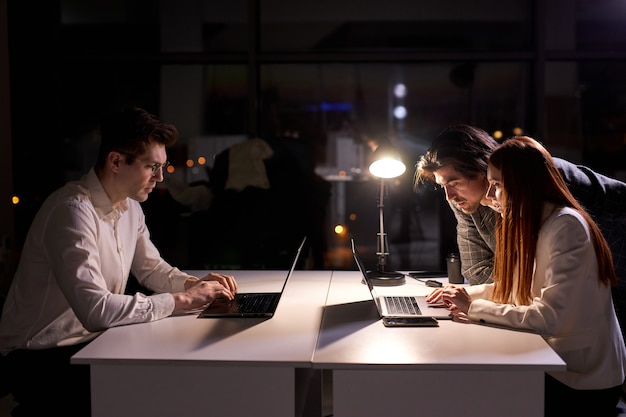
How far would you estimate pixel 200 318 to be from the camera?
7.14 ft

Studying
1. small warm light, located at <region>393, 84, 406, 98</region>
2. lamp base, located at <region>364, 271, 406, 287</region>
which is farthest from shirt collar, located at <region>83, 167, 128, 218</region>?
small warm light, located at <region>393, 84, 406, 98</region>

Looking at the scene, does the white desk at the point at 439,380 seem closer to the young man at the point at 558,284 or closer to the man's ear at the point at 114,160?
the young man at the point at 558,284

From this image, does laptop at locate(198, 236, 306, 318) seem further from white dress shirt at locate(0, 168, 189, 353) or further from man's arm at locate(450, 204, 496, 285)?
man's arm at locate(450, 204, 496, 285)

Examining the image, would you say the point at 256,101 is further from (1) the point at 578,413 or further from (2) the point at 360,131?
(1) the point at 578,413

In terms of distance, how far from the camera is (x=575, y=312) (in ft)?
6.36

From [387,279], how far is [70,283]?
53.0 inches

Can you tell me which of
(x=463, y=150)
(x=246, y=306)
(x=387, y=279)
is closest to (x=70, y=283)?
(x=246, y=306)

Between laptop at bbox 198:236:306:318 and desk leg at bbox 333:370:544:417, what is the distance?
551 mm

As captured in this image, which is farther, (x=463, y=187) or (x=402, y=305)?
(x=463, y=187)

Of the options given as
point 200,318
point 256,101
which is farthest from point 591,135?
point 200,318

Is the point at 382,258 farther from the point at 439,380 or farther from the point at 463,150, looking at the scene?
the point at 439,380

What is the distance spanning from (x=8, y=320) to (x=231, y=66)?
9.32 ft

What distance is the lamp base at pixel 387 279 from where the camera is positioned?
286 cm

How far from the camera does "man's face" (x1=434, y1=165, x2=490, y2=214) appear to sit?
2.55 m
